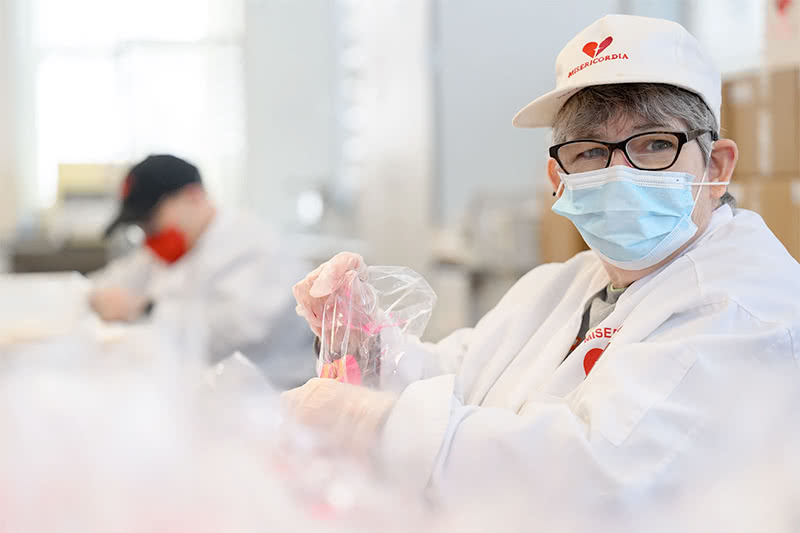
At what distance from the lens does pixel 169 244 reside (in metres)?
2.44

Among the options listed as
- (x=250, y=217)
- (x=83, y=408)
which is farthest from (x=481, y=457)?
(x=250, y=217)

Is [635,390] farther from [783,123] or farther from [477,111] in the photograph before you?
[477,111]

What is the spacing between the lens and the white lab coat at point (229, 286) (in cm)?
214

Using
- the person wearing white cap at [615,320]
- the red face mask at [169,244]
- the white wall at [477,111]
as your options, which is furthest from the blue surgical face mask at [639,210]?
the white wall at [477,111]

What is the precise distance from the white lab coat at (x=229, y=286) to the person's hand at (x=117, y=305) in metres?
0.05

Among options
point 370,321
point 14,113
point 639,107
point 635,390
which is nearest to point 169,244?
point 370,321

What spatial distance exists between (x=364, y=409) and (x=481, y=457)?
4.8 inches

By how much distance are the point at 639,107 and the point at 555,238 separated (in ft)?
7.36

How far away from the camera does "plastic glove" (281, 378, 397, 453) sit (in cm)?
78

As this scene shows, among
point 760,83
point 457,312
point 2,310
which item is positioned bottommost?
point 457,312


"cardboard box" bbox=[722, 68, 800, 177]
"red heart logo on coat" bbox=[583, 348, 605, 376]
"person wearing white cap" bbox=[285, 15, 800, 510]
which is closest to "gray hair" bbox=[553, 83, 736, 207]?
"person wearing white cap" bbox=[285, 15, 800, 510]

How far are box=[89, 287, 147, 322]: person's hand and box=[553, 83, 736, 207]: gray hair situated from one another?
5.14 feet

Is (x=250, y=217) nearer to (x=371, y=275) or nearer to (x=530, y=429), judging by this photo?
(x=371, y=275)

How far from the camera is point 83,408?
0.75 meters
